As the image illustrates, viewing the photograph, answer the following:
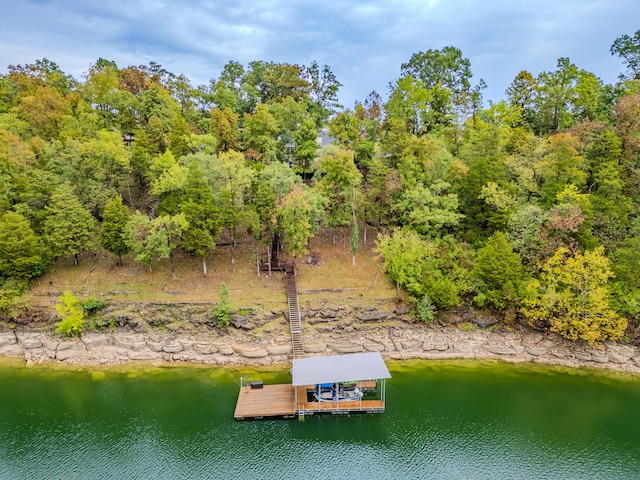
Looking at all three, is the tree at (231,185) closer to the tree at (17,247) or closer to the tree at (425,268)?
the tree at (425,268)

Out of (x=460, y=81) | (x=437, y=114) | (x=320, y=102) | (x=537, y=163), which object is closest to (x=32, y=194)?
(x=320, y=102)

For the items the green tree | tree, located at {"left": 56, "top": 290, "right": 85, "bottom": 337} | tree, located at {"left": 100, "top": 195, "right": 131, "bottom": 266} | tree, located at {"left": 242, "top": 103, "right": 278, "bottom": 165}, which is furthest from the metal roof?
tree, located at {"left": 242, "top": 103, "right": 278, "bottom": 165}

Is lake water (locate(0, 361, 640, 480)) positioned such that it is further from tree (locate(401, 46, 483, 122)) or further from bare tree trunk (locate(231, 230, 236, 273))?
tree (locate(401, 46, 483, 122))

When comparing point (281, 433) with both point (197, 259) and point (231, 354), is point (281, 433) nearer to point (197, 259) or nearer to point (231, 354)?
point (231, 354)

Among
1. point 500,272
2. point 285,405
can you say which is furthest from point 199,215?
point 500,272

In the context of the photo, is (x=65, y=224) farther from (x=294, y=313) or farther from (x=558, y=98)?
(x=558, y=98)
